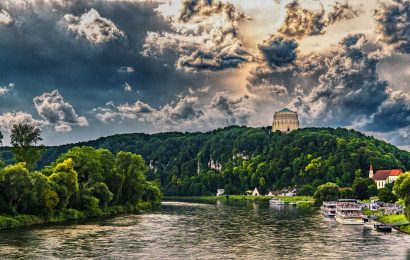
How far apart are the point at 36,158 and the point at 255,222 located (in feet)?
157

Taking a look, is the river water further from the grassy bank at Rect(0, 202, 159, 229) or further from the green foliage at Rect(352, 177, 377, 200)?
the green foliage at Rect(352, 177, 377, 200)

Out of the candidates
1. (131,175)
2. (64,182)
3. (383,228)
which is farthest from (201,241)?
(131,175)

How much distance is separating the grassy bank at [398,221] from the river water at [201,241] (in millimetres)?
4251

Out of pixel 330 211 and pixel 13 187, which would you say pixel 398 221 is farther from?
pixel 13 187

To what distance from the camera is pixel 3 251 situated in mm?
64875

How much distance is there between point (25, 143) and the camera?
120 meters

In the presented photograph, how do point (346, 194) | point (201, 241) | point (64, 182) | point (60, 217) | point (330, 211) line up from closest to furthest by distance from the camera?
point (201, 241) < point (60, 217) < point (64, 182) < point (330, 211) < point (346, 194)

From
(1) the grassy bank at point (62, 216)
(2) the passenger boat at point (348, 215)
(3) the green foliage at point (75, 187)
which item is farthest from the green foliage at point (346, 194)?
(1) the grassy bank at point (62, 216)

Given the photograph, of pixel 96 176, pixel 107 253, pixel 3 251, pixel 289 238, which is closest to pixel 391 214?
pixel 289 238

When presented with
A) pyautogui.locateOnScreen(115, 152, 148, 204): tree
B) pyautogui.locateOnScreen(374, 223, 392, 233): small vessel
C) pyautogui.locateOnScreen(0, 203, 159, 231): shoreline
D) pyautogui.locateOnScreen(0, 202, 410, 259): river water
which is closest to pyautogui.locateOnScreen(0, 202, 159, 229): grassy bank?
pyautogui.locateOnScreen(0, 203, 159, 231): shoreline

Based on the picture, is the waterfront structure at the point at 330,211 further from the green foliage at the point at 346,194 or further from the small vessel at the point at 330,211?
the green foliage at the point at 346,194

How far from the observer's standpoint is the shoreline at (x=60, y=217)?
88250 millimetres

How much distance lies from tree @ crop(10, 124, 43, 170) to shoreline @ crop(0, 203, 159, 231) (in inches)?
676

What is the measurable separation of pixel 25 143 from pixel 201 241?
56.9 metres
